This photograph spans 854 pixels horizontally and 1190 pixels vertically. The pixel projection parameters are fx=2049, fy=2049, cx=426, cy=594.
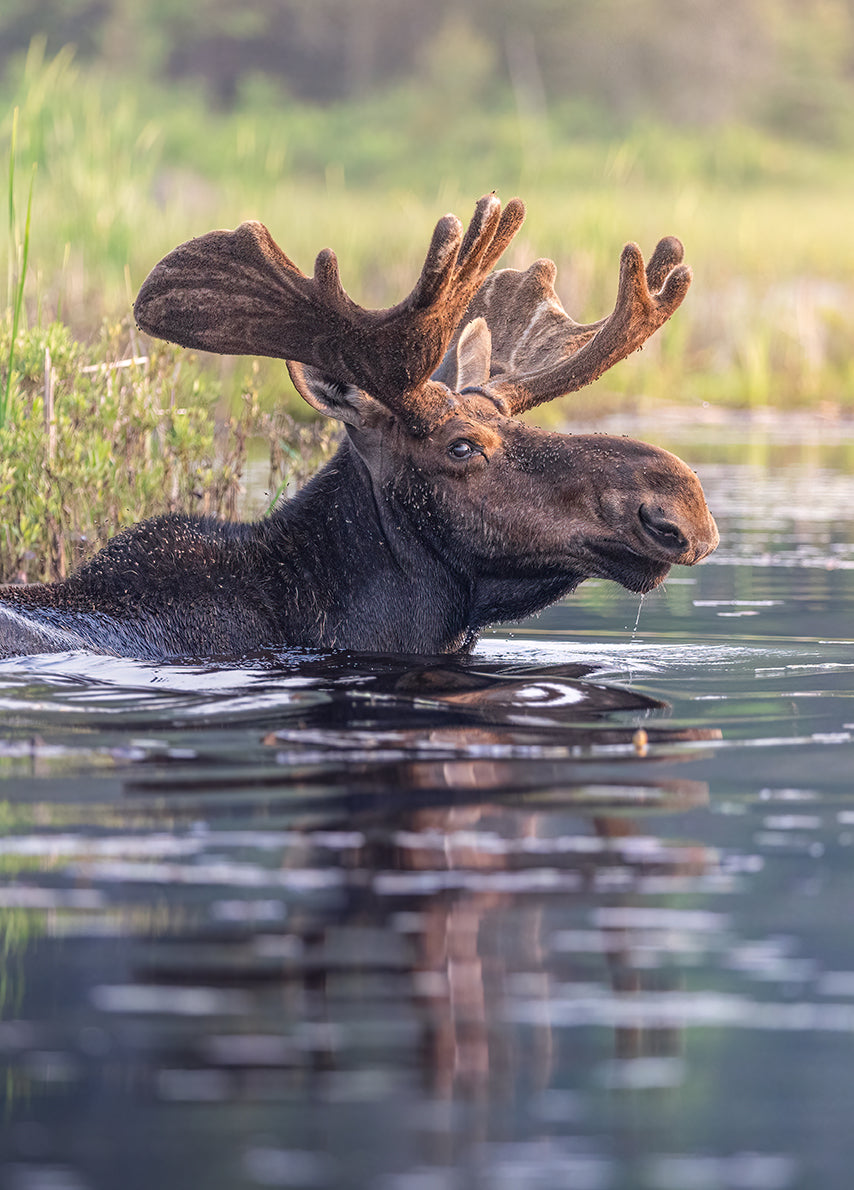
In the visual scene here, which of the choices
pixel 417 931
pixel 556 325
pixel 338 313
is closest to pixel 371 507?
pixel 338 313

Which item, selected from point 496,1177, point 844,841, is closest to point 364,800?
point 844,841

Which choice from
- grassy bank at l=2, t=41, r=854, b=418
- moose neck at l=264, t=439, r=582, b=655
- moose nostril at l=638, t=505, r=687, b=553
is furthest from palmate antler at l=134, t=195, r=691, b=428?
grassy bank at l=2, t=41, r=854, b=418

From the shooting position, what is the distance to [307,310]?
24.9 ft

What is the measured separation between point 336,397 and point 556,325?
4.12 ft

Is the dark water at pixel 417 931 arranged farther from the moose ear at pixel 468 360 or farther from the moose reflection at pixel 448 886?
the moose ear at pixel 468 360

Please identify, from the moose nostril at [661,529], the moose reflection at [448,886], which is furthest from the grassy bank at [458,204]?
the moose reflection at [448,886]

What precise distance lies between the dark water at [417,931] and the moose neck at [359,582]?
0.88 ft

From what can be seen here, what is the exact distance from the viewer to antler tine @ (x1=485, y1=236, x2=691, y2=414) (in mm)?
7934

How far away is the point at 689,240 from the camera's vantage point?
1186 inches

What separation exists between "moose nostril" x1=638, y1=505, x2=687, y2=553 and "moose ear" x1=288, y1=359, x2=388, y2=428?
1154 millimetres

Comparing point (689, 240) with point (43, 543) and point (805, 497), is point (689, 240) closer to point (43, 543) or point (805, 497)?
point (805, 497)

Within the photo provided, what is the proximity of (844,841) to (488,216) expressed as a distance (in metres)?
3.13

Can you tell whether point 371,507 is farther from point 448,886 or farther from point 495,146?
point 495,146

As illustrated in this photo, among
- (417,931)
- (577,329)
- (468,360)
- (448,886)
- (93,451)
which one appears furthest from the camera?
(93,451)
